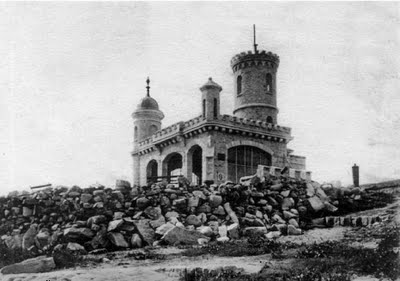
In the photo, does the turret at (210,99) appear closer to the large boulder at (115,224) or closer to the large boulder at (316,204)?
the large boulder at (316,204)

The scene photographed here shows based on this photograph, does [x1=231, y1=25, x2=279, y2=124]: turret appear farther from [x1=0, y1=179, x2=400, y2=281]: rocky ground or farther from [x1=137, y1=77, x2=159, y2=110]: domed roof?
[x1=0, y1=179, x2=400, y2=281]: rocky ground

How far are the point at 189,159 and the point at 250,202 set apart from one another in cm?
1389

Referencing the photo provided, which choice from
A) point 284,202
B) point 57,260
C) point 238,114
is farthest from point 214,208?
point 238,114

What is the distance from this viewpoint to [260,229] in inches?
540

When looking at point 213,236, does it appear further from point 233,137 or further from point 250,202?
point 233,137

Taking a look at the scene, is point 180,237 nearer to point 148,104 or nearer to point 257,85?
point 257,85

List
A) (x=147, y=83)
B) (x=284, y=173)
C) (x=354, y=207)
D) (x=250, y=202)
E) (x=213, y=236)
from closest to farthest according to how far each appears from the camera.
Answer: (x=213, y=236) → (x=250, y=202) → (x=354, y=207) → (x=284, y=173) → (x=147, y=83)

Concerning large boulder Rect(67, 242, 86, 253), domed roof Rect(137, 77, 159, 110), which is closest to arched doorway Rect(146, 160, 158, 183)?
domed roof Rect(137, 77, 159, 110)

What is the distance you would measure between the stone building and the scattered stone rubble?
5.16m

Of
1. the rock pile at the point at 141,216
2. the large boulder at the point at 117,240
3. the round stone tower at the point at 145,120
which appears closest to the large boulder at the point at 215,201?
the rock pile at the point at 141,216

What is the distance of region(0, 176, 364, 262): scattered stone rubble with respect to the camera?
12859 millimetres

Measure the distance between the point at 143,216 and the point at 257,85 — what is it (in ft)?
72.1

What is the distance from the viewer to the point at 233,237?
13.3m

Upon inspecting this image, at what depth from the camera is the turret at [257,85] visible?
34062 mm
